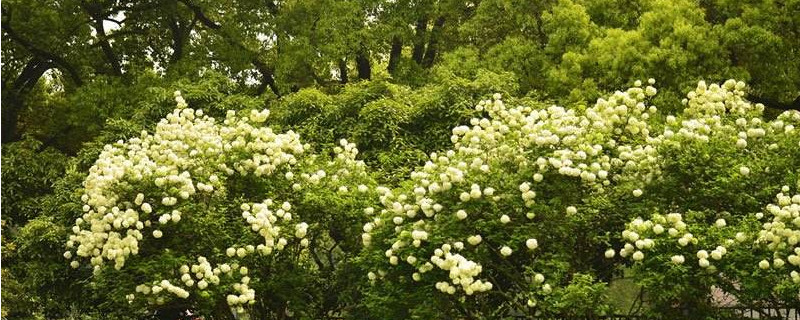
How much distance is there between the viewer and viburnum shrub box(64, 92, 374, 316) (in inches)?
325

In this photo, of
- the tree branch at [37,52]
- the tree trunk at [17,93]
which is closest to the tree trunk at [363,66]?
the tree branch at [37,52]

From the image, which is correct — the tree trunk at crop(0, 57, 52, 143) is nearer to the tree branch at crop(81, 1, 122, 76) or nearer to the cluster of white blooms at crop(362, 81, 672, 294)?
the tree branch at crop(81, 1, 122, 76)

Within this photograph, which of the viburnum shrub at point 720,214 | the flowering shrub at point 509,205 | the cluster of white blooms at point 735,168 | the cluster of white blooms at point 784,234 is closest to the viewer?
the cluster of white blooms at point 784,234

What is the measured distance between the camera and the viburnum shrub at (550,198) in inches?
295

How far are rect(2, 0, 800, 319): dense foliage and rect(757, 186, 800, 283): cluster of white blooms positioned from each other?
2 cm

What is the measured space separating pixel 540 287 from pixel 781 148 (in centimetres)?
238

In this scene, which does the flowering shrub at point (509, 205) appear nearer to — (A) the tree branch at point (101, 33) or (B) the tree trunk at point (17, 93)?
(A) the tree branch at point (101, 33)

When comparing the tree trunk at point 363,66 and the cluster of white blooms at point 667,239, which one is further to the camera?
the tree trunk at point 363,66

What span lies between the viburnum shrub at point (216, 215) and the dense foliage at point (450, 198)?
2 centimetres

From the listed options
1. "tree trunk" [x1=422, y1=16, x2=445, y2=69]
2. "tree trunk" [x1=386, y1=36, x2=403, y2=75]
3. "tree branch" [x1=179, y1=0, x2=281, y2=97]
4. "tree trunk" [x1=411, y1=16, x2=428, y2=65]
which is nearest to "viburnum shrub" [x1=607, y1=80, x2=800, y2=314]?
"tree trunk" [x1=422, y1=16, x2=445, y2=69]

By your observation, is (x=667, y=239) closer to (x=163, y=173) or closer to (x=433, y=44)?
(x=163, y=173)

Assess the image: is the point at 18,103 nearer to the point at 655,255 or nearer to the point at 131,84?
the point at 131,84

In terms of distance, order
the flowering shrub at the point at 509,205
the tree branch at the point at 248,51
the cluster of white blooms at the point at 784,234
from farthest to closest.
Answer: the tree branch at the point at 248,51
the flowering shrub at the point at 509,205
the cluster of white blooms at the point at 784,234

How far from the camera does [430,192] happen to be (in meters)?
7.81
